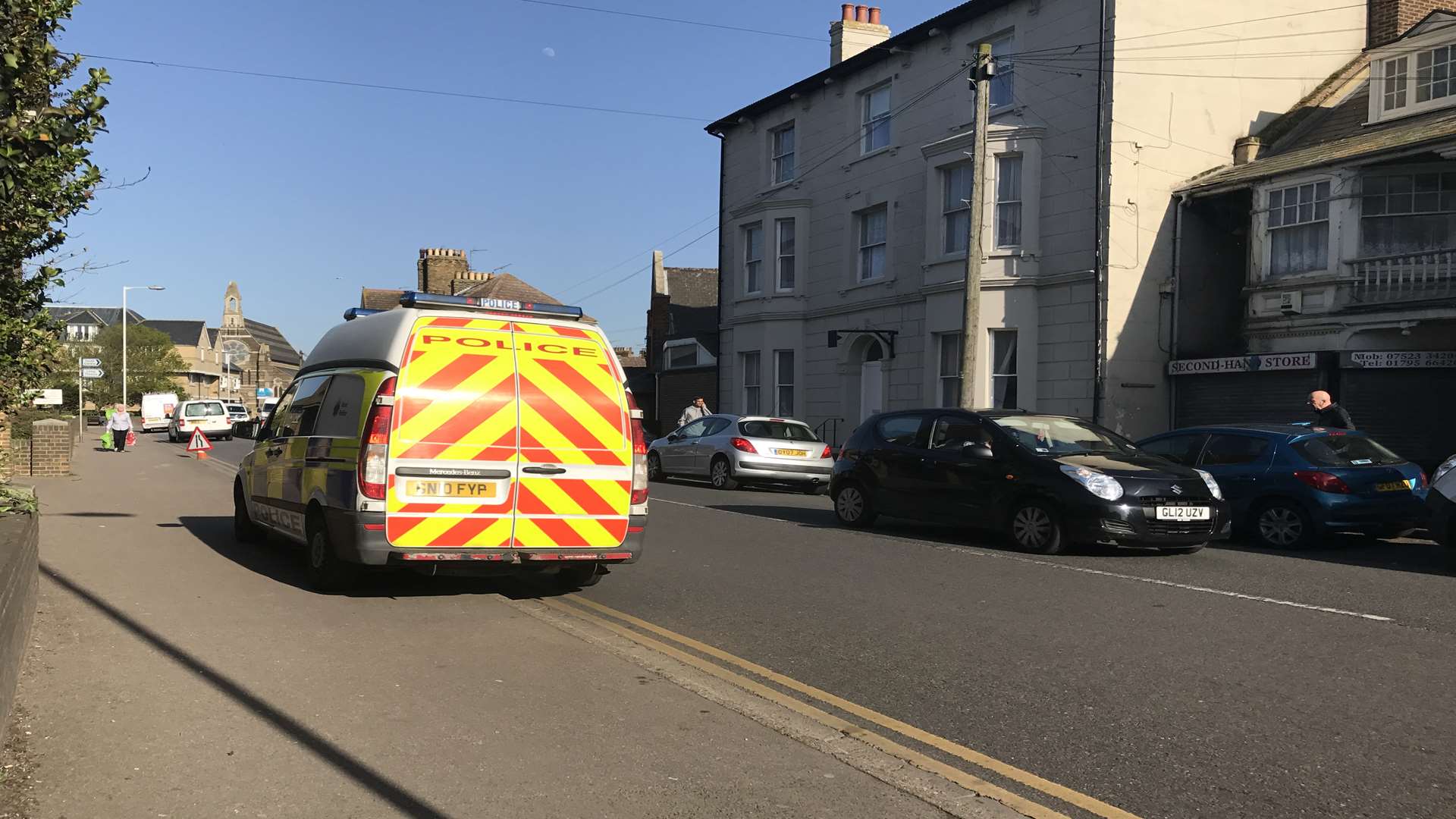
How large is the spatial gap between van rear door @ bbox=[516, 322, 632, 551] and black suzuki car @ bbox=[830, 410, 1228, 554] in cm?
494

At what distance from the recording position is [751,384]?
33.0 m

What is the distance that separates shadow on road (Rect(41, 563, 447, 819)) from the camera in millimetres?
4285

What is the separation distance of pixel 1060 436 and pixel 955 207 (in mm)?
13248

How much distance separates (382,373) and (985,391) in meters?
17.6

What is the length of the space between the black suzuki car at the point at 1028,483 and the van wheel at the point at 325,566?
6600mm

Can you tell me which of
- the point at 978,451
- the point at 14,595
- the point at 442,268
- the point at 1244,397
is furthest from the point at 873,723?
the point at 442,268

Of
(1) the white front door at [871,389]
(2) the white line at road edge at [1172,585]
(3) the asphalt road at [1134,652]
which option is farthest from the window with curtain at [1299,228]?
(2) the white line at road edge at [1172,585]

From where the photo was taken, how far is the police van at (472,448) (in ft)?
26.3

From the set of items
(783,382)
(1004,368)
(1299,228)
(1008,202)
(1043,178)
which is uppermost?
(1043,178)

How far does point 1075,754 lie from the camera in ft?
16.3

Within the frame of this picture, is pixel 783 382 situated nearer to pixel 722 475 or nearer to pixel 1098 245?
pixel 722 475

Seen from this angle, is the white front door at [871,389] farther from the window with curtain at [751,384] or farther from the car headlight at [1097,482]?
the car headlight at [1097,482]

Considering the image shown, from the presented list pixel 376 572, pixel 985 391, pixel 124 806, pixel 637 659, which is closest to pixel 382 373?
pixel 376 572

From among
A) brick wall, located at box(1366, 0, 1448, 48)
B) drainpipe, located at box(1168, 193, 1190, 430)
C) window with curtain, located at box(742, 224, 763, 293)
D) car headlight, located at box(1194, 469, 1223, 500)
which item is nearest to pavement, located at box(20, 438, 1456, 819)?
car headlight, located at box(1194, 469, 1223, 500)
